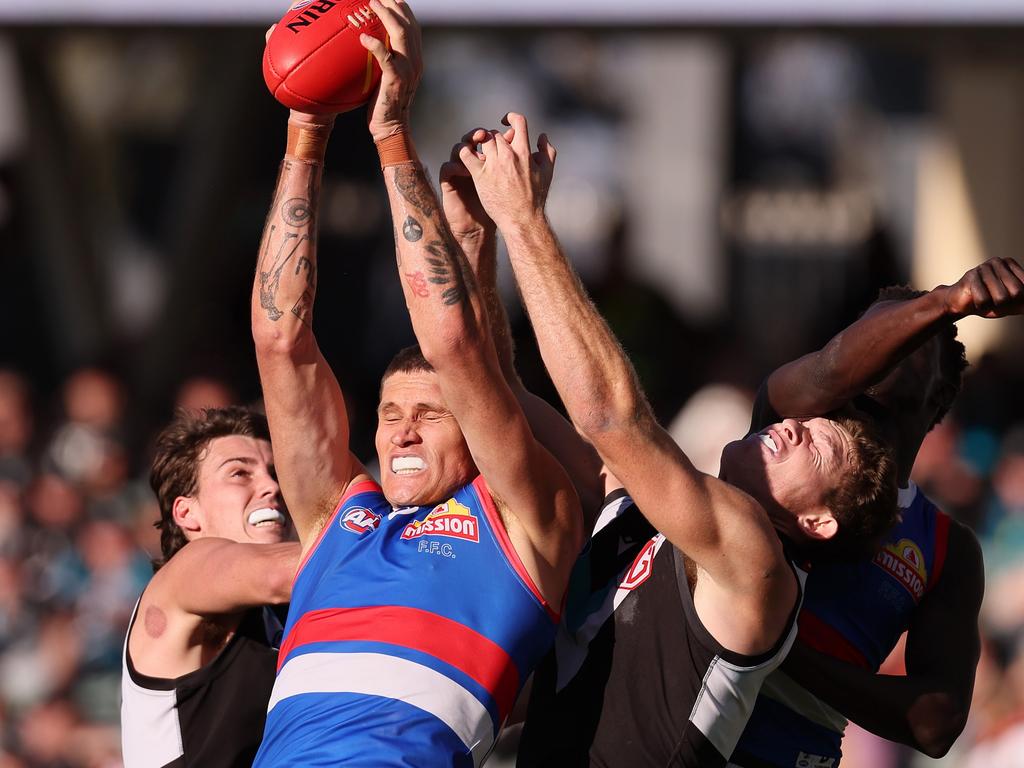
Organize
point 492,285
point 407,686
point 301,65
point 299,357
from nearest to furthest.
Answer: point 407,686 → point 301,65 → point 299,357 → point 492,285

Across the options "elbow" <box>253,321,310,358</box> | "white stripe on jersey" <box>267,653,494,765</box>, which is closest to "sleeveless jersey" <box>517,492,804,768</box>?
"white stripe on jersey" <box>267,653,494,765</box>

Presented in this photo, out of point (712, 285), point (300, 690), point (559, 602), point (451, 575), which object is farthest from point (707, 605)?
point (712, 285)

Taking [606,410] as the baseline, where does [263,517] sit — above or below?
below

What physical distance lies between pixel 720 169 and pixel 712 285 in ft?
4.87

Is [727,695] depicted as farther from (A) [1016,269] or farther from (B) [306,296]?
(B) [306,296]

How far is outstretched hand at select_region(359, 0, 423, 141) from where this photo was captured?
3.91 metres

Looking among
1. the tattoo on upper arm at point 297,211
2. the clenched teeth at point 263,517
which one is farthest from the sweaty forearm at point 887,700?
the tattoo on upper arm at point 297,211

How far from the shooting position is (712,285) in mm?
20078

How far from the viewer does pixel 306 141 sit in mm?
4234

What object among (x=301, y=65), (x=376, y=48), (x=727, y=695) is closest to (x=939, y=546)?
(x=727, y=695)

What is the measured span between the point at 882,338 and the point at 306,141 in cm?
162

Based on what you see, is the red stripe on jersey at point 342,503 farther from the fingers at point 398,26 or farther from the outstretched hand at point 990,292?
the outstretched hand at point 990,292

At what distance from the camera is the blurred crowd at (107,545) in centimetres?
791

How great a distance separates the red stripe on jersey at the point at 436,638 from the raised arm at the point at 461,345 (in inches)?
8.5
